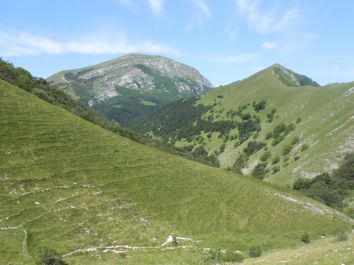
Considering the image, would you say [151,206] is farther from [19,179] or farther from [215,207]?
[19,179]

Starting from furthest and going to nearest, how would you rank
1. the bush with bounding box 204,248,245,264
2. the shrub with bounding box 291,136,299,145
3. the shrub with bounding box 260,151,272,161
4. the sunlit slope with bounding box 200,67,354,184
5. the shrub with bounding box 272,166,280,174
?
the shrub with bounding box 260,151,272,161 → the shrub with bounding box 291,136,299,145 → the shrub with bounding box 272,166,280,174 → the sunlit slope with bounding box 200,67,354,184 → the bush with bounding box 204,248,245,264

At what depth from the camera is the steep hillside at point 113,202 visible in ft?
128

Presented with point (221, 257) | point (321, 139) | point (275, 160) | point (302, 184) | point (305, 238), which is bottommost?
point (221, 257)

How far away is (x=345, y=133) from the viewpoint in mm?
149750

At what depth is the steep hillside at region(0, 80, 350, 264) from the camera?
128 ft

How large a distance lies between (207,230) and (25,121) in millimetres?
29327

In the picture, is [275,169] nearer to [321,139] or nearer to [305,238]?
[321,139]

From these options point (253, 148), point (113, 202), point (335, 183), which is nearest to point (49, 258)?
point (113, 202)

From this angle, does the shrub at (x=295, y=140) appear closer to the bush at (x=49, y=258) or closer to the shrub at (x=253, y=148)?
the shrub at (x=253, y=148)

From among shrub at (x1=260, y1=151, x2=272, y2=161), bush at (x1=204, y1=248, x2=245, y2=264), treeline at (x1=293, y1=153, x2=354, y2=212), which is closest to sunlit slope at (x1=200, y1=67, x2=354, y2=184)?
shrub at (x1=260, y1=151, x2=272, y2=161)

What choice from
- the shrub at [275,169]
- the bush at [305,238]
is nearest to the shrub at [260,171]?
the shrub at [275,169]

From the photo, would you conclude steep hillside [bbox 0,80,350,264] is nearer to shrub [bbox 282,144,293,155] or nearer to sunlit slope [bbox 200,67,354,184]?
sunlit slope [bbox 200,67,354,184]

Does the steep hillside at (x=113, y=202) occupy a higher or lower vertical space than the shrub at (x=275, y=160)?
lower

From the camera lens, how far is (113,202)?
48.2 metres
